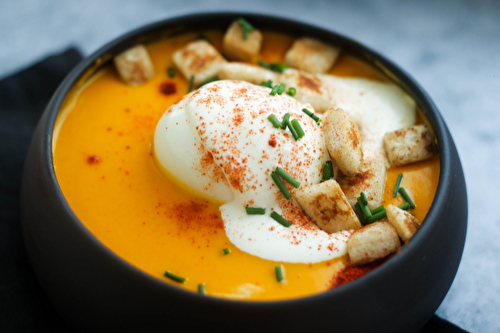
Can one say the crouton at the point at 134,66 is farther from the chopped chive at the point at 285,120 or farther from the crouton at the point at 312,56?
the chopped chive at the point at 285,120

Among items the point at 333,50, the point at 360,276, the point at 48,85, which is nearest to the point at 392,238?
the point at 360,276

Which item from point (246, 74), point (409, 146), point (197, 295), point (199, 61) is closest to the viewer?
point (197, 295)

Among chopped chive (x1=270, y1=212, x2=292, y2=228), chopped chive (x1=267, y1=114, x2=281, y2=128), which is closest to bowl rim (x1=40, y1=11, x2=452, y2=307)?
chopped chive (x1=270, y1=212, x2=292, y2=228)

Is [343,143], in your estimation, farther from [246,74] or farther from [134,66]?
[134,66]

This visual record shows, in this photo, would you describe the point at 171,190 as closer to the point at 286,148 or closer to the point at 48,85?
the point at 286,148

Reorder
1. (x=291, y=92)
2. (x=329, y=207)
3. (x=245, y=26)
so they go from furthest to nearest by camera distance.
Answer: (x=245, y=26)
(x=291, y=92)
(x=329, y=207)

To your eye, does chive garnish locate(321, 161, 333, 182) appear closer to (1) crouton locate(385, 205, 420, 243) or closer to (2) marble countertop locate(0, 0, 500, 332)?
(1) crouton locate(385, 205, 420, 243)

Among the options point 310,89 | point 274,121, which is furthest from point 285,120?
point 310,89
